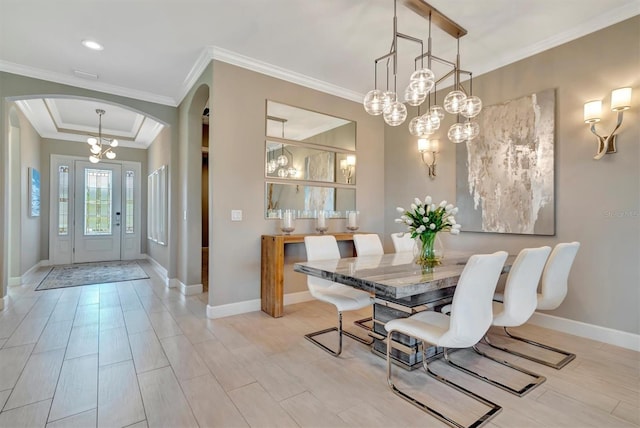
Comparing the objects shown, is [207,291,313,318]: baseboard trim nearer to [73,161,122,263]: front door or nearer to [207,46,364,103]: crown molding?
[207,46,364,103]: crown molding

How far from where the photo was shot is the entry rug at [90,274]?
4992mm

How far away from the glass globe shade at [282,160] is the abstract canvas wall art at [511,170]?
7.26 ft

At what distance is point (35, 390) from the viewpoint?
6.51ft

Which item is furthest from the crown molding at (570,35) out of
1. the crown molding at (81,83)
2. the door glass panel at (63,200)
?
the door glass panel at (63,200)

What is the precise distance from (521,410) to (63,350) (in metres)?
3.42

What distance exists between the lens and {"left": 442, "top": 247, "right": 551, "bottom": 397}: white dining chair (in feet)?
6.78

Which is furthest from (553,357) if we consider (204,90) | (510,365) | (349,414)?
(204,90)

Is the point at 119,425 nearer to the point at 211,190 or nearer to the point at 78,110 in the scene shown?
the point at 211,190

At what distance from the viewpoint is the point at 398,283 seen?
1.81 metres

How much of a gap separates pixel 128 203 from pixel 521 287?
8091 mm

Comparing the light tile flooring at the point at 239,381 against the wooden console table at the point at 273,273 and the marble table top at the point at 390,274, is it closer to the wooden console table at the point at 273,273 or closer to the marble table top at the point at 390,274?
the wooden console table at the point at 273,273

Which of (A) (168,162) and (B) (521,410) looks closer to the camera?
(B) (521,410)

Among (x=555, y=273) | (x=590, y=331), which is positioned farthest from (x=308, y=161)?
(x=590, y=331)

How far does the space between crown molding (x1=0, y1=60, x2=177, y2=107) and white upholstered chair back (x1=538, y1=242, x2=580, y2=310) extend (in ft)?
16.8
